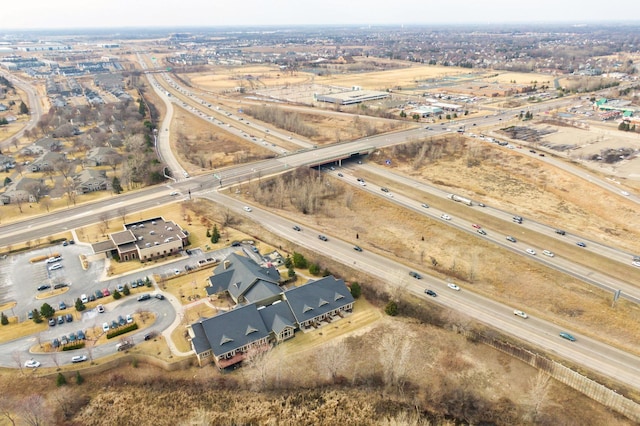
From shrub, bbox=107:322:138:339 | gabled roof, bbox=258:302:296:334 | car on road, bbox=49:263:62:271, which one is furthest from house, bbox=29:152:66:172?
gabled roof, bbox=258:302:296:334

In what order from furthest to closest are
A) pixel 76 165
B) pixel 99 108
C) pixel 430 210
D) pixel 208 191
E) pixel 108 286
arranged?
pixel 99 108 → pixel 76 165 → pixel 208 191 → pixel 430 210 → pixel 108 286

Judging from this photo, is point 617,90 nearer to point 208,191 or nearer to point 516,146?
point 516,146

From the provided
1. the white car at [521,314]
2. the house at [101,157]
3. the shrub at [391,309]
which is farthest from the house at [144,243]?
the white car at [521,314]

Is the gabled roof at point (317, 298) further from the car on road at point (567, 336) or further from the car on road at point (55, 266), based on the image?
the car on road at point (55, 266)

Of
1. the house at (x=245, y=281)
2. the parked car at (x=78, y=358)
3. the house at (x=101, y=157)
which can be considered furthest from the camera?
the house at (x=101, y=157)

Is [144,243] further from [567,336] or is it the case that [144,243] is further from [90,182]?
[567,336]

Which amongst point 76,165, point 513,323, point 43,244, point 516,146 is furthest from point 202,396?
point 516,146
